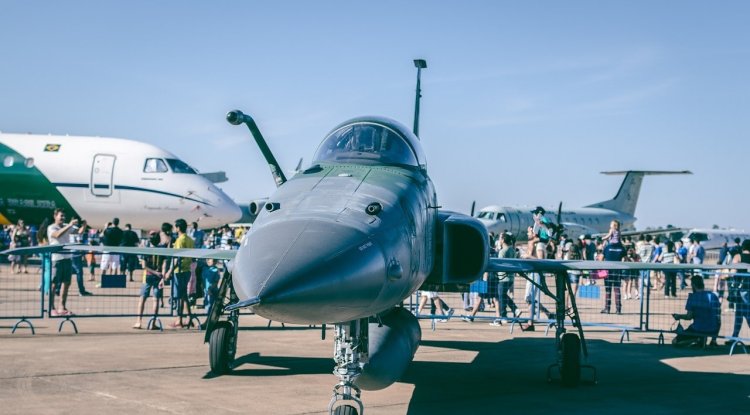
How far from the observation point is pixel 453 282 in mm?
8531

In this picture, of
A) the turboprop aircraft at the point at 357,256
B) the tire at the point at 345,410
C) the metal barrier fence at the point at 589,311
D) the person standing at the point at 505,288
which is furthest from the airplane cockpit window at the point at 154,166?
the tire at the point at 345,410

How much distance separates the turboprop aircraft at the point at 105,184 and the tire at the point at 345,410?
19070 millimetres

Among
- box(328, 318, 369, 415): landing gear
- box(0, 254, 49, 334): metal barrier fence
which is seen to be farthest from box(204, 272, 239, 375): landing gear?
box(0, 254, 49, 334): metal barrier fence

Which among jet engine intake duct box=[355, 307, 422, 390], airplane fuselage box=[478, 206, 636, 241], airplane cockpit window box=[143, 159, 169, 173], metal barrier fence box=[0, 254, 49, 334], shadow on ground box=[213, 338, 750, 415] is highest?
airplane cockpit window box=[143, 159, 169, 173]

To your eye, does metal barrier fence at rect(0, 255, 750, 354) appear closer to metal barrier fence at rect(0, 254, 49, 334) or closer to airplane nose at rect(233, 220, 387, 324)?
metal barrier fence at rect(0, 254, 49, 334)

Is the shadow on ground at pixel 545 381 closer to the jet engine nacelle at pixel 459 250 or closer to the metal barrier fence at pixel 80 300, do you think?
the jet engine nacelle at pixel 459 250

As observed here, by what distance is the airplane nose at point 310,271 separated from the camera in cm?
494

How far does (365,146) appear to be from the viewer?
26.2 ft

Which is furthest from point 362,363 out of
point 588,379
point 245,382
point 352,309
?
point 588,379

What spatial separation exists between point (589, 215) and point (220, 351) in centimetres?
4906

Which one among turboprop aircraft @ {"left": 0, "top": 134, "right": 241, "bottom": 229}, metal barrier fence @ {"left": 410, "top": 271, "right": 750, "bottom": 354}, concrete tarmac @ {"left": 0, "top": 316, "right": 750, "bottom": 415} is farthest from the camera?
turboprop aircraft @ {"left": 0, "top": 134, "right": 241, "bottom": 229}

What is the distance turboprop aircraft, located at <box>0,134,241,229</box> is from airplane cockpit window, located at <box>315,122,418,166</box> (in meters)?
17.0

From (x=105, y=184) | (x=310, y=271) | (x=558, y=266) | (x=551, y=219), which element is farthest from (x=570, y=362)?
(x=551, y=219)

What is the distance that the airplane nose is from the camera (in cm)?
494
